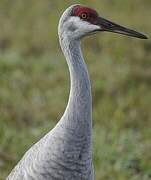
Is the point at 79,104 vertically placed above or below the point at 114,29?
below

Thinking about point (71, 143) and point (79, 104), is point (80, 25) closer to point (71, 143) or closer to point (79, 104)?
point (79, 104)

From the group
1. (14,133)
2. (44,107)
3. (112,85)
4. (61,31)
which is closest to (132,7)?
(112,85)

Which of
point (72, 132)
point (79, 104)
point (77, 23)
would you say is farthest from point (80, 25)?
point (72, 132)

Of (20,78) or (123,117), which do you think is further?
(20,78)

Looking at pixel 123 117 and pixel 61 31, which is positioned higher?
pixel 61 31

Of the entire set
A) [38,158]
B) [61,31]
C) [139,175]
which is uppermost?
[61,31]

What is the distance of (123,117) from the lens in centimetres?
769

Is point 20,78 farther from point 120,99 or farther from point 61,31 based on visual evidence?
point 61,31

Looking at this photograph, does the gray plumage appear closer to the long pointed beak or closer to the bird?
the bird

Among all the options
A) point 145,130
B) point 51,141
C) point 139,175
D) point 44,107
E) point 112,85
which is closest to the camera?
point 51,141

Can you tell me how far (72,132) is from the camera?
173 inches

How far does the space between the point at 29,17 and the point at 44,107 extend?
3.27 meters

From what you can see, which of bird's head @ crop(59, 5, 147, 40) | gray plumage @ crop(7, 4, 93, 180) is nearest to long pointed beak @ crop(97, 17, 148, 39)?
bird's head @ crop(59, 5, 147, 40)

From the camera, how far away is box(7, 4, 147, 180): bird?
172 inches
